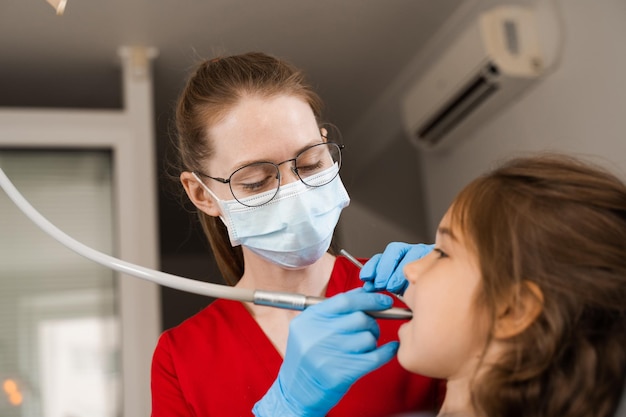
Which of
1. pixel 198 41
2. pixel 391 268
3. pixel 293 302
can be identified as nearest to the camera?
pixel 293 302

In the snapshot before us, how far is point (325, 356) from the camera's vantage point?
0.97m

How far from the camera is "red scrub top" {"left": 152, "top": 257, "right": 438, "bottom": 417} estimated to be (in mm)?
1158

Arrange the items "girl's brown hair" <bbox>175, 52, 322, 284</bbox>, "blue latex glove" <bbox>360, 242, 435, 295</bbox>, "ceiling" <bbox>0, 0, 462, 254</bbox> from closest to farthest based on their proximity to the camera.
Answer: "blue latex glove" <bbox>360, 242, 435, 295</bbox>
"girl's brown hair" <bbox>175, 52, 322, 284</bbox>
"ceiling" <bbox>0, 0, 462, 254</bbox>

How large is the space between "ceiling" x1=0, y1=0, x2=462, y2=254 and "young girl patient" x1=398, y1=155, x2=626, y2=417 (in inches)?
52.5

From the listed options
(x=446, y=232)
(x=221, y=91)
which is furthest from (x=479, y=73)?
(x=446, y=232)

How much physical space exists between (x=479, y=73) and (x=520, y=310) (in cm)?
173

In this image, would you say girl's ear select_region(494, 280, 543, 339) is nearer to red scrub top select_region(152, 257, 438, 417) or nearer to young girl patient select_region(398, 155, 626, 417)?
young girl patient select_region(398, 155, 626, 417)

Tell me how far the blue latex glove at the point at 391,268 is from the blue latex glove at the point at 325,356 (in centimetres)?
11

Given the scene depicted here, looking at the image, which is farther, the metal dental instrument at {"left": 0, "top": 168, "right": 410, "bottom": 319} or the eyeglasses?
the eyeglasses

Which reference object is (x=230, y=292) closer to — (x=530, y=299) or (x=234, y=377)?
(x=234, y=377)

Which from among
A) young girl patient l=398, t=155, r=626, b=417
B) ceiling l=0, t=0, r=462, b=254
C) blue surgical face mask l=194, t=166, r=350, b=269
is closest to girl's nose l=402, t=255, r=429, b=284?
young girl patient l=398, t=155, r=626, b=417

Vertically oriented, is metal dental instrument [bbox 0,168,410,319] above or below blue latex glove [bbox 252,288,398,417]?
above

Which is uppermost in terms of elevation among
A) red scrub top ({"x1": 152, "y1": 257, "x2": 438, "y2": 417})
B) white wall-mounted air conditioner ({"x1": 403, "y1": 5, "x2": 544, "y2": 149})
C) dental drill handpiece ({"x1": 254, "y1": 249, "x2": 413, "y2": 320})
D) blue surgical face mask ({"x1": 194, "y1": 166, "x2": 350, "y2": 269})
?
white wall-mounted air conditioner ({"x1": 403, "y1": 5, "x2": 544, "y2": 149})

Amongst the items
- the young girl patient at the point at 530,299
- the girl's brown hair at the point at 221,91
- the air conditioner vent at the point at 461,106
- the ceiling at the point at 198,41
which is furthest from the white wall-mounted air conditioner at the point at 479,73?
the young girl patient at the point at 530,299
